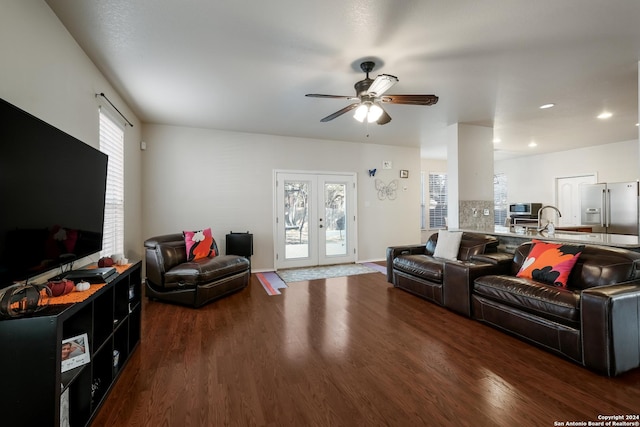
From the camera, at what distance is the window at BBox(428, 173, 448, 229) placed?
7.86 m

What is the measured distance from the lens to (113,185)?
355 cm

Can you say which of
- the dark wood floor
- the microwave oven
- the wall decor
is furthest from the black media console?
the microwave oven

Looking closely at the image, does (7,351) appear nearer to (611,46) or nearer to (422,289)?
(422,289)

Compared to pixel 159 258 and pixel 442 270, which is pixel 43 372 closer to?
pixel 159 258

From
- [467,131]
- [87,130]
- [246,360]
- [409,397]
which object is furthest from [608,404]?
[87,130]

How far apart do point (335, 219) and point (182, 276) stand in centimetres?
334

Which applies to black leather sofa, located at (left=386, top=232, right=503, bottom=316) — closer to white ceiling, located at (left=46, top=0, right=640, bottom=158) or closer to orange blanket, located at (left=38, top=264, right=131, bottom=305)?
white ceiling, located at (left=46, top=0, right=640, bottom=158)

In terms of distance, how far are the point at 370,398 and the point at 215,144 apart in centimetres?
470

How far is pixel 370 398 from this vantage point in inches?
73.6

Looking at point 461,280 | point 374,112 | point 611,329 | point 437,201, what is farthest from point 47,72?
point 437,201

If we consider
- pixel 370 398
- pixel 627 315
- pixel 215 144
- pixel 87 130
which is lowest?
pixel 370 398

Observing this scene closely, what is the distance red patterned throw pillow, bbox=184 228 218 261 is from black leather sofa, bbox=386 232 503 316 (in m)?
2.77

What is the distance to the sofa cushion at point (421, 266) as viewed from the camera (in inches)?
143

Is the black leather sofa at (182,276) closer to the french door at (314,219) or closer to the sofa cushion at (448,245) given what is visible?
the french door at (314,219)
